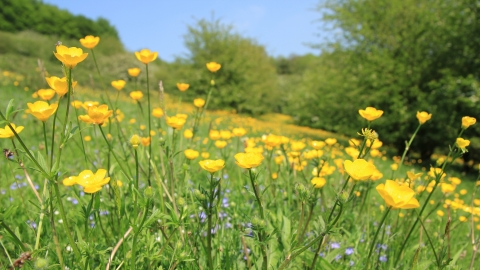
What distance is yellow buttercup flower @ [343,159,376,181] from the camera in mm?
758

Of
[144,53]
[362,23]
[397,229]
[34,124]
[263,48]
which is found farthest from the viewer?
[263,48]

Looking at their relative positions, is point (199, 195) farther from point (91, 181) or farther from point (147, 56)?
point (147, 56)

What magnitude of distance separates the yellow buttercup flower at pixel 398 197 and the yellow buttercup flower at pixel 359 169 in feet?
0.15

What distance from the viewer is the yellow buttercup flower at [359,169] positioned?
0.76 m

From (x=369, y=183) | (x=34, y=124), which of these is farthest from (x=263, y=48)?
(x=369, y=183)

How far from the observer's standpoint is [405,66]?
26.7 feet

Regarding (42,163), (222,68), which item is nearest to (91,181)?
(42,163)

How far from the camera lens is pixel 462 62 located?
7.38m

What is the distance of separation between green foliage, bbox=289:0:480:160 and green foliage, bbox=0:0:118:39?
2403 cm

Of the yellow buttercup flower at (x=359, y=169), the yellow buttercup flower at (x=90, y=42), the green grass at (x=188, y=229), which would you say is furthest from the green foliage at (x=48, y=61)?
the yellow buttercup flower at (x=359, y=169)

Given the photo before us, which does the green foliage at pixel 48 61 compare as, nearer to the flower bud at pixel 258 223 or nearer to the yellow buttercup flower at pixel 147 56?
the yellow buttercup flower at pixel 147 56

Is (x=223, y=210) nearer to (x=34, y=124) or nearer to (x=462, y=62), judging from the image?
(x=34, y=124)

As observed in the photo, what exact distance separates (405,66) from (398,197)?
336 inches

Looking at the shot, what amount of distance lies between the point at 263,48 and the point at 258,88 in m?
5.30
